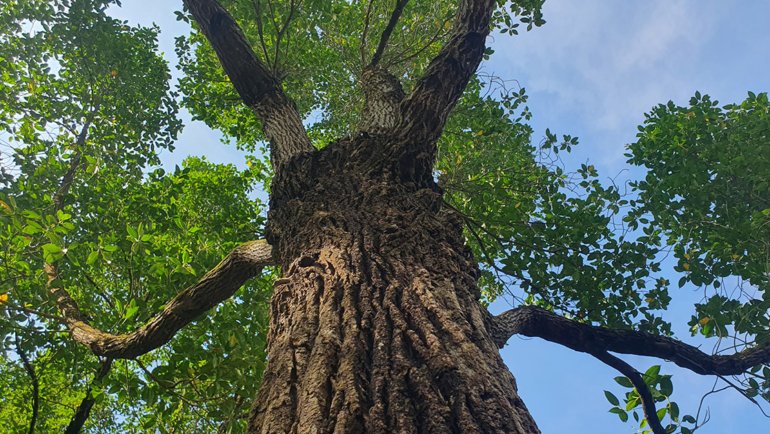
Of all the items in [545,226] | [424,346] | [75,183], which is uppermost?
[75,183]

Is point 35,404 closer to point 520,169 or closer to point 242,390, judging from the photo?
point 242,390

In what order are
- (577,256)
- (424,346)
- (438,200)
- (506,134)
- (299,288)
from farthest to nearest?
(506,134)
(577,256)
(438,200)
(299,288)
(424,346)

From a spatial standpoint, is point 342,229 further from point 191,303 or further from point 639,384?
point 639,384

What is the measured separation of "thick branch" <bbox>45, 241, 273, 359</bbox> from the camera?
390 centimetres

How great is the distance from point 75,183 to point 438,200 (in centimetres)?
650

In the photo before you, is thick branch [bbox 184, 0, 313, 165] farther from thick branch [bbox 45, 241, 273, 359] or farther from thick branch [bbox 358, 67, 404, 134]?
thick branch [bbox 45, 241, 273, 359]

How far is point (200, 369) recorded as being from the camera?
4.73 meters

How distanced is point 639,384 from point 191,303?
3477mm

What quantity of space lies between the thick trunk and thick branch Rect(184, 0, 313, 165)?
151 cm

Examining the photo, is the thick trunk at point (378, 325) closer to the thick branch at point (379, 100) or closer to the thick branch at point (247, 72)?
the thick branch at point (379, 100)

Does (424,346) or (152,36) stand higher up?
(152,36)

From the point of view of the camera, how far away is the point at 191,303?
154 inches

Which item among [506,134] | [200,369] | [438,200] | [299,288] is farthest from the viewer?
[506,134]

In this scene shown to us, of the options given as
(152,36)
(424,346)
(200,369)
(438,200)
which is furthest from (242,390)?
(152,36)
